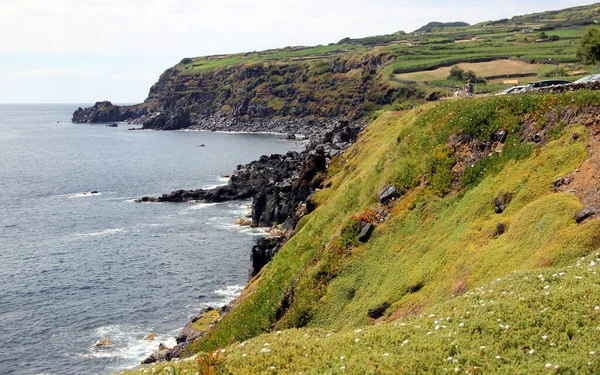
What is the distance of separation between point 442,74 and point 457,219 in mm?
177339

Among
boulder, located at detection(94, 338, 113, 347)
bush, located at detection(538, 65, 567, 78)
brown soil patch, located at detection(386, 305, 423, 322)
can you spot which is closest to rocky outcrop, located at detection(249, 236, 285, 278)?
boulder, located at detection(94, 338, 113, 347)

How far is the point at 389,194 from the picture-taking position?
128 feet

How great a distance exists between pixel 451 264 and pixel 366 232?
8.84 m

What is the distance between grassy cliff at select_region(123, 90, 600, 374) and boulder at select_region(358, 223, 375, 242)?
544mm

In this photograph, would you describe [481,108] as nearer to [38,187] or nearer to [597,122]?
[597,122]

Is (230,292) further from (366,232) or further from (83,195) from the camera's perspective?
(83,195)

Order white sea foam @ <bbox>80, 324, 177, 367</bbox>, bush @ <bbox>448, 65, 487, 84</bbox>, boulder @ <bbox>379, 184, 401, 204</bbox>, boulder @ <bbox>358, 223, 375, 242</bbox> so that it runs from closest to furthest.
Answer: boulder @ <bbox>358, 223, 375, 242</bbox> < boulder @ <bbox>379, 184, 401, 204</bbox> < white sea foam @ <bbox>80, 324, 177, 367</bbox> < bush @ <bbox>448, 65, 487, 84</bbox>

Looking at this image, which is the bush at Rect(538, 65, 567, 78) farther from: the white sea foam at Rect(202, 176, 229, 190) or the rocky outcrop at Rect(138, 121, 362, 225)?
the white sea foam at Rect(202, 176, 229, 190)

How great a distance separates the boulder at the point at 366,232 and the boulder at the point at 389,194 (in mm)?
3131

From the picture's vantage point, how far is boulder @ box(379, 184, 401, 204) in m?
38.9

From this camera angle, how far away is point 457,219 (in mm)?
32625

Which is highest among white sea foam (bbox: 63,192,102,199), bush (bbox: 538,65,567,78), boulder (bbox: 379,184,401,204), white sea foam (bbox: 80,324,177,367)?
bush (bbox: 538,65,567,78)

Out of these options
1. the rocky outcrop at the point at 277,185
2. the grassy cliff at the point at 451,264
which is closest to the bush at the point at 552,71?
the rocky outcrop at the point at 277,185

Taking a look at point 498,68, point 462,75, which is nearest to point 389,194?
point 462,75
